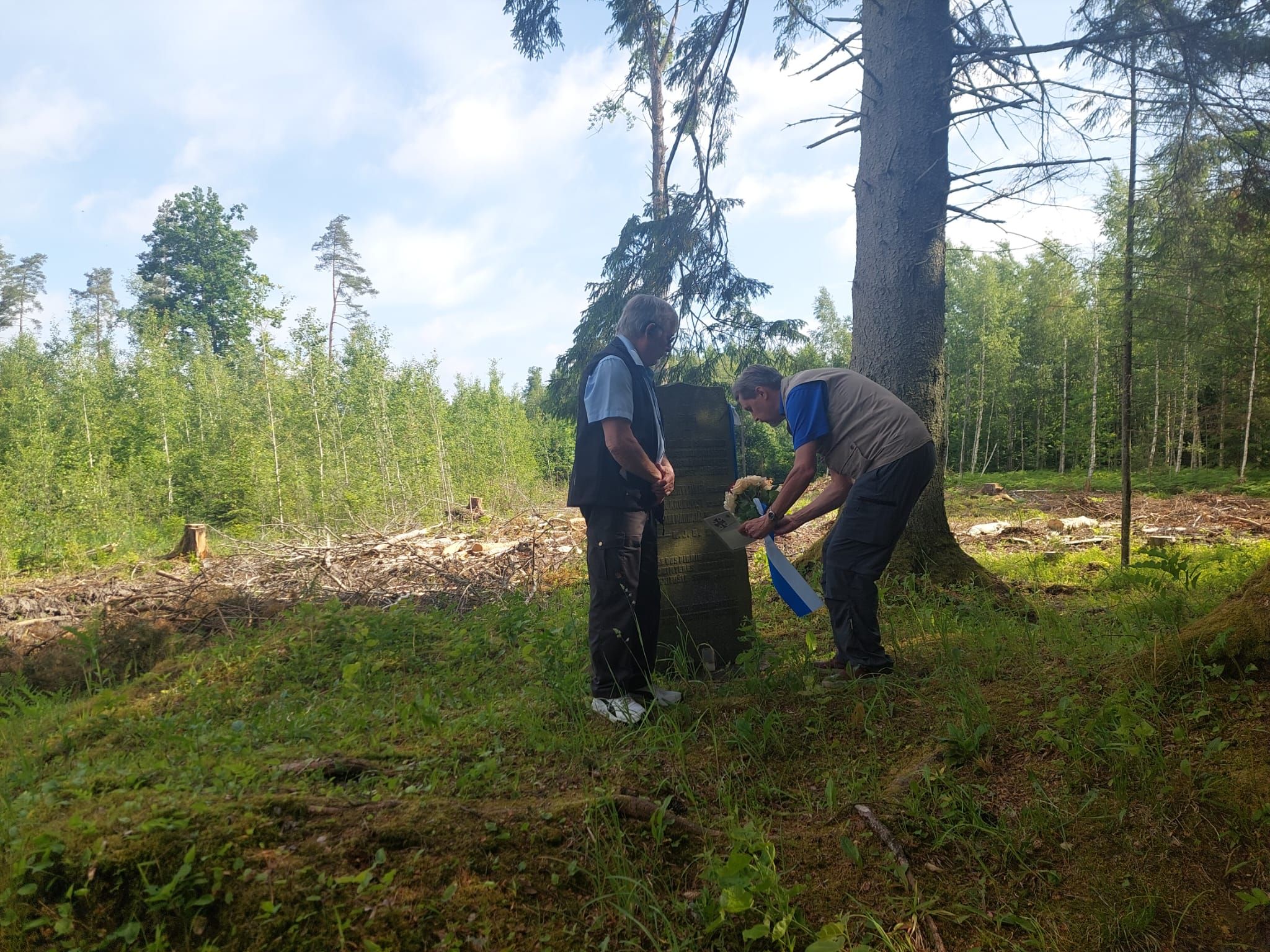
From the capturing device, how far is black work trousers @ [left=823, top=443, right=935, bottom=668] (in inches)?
144

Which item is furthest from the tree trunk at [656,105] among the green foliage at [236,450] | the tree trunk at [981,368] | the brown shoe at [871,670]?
the tree trunk at [981,368]

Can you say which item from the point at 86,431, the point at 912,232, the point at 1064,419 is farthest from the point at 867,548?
the point at 1064,419

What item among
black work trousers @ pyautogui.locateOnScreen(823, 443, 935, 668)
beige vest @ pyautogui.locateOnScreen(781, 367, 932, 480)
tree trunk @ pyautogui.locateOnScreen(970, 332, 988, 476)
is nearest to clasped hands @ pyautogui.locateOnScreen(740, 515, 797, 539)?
black work trousers @ pyautogui.locateOnScreen(823, 443, 935, 668)

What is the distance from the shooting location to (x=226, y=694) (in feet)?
14.5

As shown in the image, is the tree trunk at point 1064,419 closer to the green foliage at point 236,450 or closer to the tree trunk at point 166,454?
the green foliage at point 236,450

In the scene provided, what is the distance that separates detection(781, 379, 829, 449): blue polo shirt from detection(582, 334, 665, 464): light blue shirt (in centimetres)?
94

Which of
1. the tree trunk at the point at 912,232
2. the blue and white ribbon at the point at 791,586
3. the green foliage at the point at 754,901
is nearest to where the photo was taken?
the green foliage at the point at 754,901

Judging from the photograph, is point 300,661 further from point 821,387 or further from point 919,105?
point 919,105

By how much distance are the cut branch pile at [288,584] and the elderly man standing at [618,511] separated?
338 cm

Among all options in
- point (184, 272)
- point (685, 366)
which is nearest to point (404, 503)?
point (685, 366)

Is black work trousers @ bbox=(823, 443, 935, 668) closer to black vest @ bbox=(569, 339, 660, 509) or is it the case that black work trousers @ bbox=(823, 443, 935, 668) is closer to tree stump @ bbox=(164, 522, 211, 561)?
black vest @ bbox=(569, 339, 660, 509)

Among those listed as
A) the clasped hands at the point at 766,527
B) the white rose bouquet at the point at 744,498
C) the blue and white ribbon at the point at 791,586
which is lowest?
the blue and white ribbon at the point at 791,586

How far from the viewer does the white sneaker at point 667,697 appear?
3473 millimetres

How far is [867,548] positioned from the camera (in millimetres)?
3670
